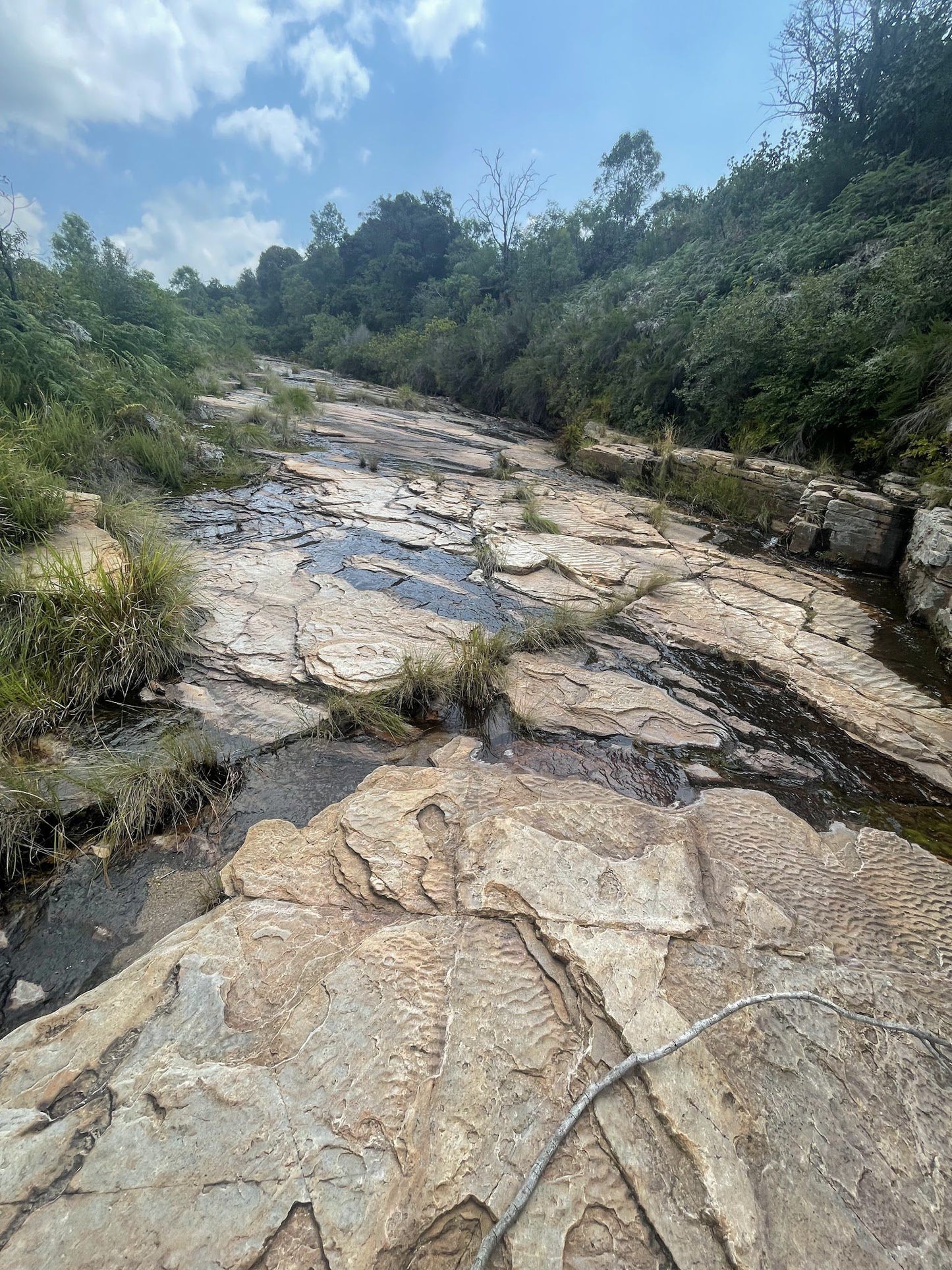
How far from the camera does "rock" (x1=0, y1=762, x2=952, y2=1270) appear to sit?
35.7 inches

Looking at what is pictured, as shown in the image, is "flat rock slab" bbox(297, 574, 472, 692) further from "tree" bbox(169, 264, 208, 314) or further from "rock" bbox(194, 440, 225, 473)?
"tree" bbox(169, 264, 208, 314)

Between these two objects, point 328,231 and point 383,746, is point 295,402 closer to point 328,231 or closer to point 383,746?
point 383,746

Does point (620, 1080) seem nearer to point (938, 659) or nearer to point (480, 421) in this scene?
point (938, 659)

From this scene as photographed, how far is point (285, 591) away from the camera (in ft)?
10.9

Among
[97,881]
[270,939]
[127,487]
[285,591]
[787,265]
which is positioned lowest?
[97,881]

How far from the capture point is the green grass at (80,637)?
6.80 feet

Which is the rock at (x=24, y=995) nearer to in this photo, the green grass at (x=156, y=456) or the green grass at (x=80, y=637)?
the green grass at (x=80, y=637)

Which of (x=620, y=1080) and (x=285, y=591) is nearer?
(x=620, y=1080)

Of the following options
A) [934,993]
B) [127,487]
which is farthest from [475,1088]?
[127,487]

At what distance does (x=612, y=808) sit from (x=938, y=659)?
101 inches

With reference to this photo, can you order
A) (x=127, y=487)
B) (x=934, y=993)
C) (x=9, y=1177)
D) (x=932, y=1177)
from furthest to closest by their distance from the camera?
1. (x=127, y=487)
2. (x=934, y=993)
3. (x=932, y=1177)
4. (x=9, y=1177)

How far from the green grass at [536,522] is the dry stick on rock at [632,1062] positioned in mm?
4094

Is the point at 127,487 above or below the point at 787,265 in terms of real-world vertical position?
below

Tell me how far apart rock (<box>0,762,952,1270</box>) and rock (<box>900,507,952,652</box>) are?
A: 92.3 inches
